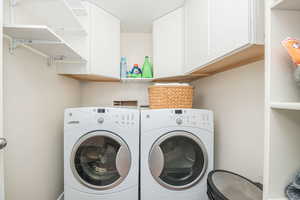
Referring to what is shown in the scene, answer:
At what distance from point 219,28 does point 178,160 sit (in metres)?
1.15

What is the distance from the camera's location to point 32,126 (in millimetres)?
1249

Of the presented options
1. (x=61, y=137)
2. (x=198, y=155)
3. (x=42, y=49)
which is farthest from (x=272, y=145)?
(x=61, y=137)

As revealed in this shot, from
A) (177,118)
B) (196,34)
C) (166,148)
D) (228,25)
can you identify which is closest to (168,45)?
(196,34)

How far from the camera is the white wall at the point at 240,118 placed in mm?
1175

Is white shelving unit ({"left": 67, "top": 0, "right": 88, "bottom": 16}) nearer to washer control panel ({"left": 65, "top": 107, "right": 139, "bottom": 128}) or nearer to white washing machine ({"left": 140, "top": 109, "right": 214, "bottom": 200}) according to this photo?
washer control panel ({"left": 65, "top": 107, "right": 139, "bottom": 128})

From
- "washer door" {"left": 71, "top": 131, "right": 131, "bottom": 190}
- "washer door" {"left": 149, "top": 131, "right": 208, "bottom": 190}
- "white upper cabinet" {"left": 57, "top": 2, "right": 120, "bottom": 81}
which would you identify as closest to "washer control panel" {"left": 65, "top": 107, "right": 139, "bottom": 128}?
"washer door" {"left": 71, "top": 131, "right": 131, "bottom": 190}

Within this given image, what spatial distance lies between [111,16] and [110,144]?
1429 millimetres

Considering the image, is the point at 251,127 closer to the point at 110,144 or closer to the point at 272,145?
the point at 272,145

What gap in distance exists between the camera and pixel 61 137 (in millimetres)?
1719

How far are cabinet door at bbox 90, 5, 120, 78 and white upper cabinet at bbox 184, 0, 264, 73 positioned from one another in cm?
85

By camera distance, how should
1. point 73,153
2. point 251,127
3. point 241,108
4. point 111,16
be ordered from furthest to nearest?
point 111,16 → point 73,153 → point 241,108 → point 251,127

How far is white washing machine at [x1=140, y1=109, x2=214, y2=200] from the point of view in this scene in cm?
148

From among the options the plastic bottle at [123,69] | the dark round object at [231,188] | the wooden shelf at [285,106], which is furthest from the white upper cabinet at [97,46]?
the wooden shelf at [285,106]

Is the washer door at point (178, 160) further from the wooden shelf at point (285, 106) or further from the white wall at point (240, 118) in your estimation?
the wooden shelf at point (285, 106)
